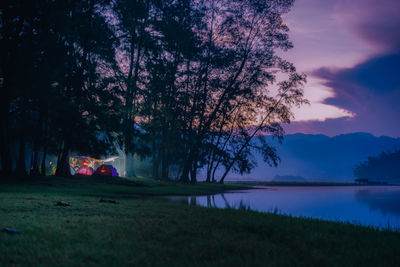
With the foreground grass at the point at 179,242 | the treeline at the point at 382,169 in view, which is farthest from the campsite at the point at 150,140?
the treeline at the point at 382,169

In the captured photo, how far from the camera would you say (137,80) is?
994 inches

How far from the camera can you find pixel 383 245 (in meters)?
5.31

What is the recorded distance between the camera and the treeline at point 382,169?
420 feet

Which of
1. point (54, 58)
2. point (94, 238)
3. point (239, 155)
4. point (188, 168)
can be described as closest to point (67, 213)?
point (94, 238)

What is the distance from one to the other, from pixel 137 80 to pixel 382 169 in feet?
439

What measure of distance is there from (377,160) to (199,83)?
5073 inches

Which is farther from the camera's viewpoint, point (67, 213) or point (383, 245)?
point (67, 213)

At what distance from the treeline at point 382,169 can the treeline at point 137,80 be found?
11594 cm

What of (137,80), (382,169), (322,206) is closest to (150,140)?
(137,80)

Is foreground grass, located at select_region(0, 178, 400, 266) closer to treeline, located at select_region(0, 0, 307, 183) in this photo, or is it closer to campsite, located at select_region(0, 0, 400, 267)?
campsite, located at select_region(0, 0, 400, 267)

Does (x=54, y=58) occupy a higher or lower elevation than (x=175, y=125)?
higher

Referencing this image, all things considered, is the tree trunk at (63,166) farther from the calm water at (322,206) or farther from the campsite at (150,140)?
the calm water at (322,206)

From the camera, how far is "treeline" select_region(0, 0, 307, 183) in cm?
1827

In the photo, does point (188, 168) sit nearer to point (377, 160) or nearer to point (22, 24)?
point (22, 24)
